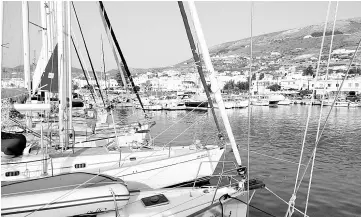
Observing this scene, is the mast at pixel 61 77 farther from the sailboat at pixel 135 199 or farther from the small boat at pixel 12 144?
the sailboat at pixel 135 199

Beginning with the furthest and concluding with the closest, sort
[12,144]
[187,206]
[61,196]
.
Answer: [12,144] → [187,206] → [61,196]

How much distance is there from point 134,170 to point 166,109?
5612 cm

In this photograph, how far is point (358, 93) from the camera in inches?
3669

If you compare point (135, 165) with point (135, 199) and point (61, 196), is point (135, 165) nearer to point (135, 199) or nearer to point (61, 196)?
point (135, 199)

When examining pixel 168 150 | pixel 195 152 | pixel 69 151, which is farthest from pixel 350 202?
pixel 69 151

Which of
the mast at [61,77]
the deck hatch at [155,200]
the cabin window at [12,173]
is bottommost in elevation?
the deck hatch at [155,200]

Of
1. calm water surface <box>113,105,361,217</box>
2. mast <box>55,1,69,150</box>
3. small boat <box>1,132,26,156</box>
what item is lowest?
calm water surface <box>113,105,361,217</box>

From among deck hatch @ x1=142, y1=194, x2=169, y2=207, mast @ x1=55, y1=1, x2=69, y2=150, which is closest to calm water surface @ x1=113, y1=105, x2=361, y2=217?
deck hatch @ x1=142, y1=194, x2=169, y2=207

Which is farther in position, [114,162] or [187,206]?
[114,162]

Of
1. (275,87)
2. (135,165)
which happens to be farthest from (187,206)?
(275,87)

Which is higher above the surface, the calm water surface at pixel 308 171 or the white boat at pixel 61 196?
the white boat at pixel 61 196

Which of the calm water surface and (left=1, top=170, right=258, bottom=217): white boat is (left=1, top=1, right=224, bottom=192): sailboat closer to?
the calm water surface

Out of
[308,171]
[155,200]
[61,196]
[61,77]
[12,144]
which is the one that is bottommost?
[308,171]

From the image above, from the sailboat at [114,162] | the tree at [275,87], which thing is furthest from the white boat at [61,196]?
the tree at [275,87]
